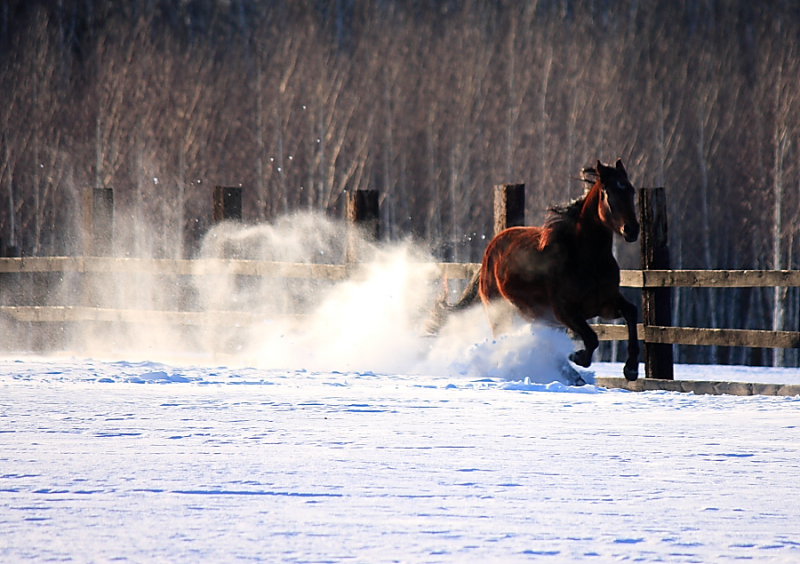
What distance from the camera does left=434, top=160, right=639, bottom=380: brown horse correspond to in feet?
31.3

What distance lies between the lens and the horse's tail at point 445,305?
1130 cm

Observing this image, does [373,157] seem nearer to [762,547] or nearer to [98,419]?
[98,419]

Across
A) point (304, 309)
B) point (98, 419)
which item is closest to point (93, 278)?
point (304, 309)

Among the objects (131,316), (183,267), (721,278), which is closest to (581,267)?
(721,278)

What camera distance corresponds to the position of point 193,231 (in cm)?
2902

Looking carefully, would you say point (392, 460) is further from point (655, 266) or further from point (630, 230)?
point (655, 266)

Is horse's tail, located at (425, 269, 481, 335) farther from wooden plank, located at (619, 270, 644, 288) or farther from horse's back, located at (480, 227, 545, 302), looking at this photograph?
wooden plank, located at (619, 270, 644, 288)

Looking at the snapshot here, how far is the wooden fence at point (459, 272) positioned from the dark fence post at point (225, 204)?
10 millimetres

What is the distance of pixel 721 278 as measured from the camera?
32.2 ft

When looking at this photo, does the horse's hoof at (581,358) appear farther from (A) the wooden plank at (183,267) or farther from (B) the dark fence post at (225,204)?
(B) the dark fence post at (225,204)

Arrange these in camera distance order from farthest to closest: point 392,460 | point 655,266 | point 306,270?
1. point 306,270
2. point 655,266
3. point 392,460

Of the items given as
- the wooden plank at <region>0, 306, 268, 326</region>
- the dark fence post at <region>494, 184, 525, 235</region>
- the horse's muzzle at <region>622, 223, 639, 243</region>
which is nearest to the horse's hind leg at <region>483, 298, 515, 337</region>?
the dark fence post at <region>494, 184, 525, 235</region>

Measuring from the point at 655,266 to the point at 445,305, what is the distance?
1951 mm

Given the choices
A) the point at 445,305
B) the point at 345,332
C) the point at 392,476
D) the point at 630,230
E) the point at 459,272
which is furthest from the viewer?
the point at 345,332
